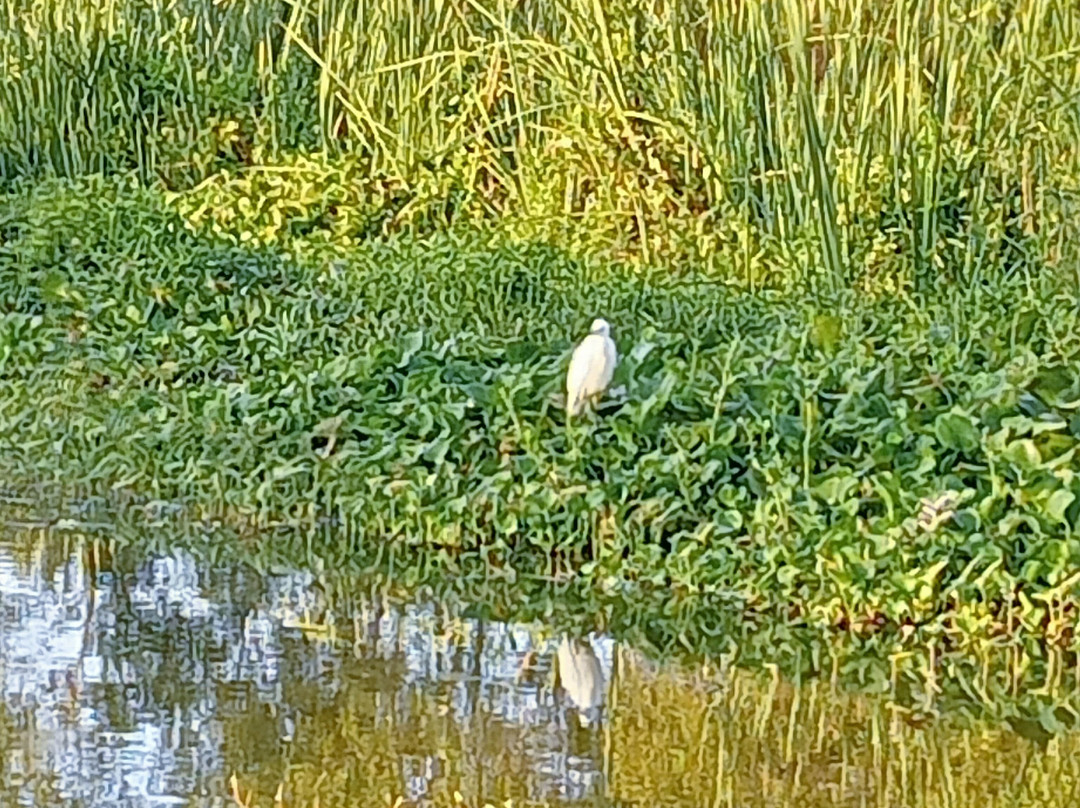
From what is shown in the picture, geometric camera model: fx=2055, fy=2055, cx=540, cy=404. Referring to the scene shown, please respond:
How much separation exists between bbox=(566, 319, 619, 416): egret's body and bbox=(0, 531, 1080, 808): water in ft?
2.08

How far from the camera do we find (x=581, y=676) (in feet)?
12.6

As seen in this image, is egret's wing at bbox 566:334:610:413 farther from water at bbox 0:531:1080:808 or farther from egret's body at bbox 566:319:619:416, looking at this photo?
water at bbox 0:531:1080:808

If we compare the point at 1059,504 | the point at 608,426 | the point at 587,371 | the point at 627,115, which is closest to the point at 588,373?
the point at 587,371

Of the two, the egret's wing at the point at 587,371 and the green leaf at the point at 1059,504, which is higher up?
the egret's wing at the point at 587,371

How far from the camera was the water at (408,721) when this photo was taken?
3.28 m

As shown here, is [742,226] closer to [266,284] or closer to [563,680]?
[266,284]

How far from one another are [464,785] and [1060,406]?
1.63 metres

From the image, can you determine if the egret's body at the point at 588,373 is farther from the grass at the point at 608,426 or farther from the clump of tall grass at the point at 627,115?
the clump of tall grass at the point at 627,115

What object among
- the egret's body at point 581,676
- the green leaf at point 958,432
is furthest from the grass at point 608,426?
the egret's body at point 581,676

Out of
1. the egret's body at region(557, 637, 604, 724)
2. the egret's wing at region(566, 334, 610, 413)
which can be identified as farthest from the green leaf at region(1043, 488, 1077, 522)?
the egret's wing at region(566, 334, 610, 413)

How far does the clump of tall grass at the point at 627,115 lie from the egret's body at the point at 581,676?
2.58m

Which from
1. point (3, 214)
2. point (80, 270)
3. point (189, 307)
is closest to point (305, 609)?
point (189, 307)

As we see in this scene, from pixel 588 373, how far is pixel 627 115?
2.48 m

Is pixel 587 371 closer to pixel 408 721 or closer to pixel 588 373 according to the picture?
pixel 588 373
